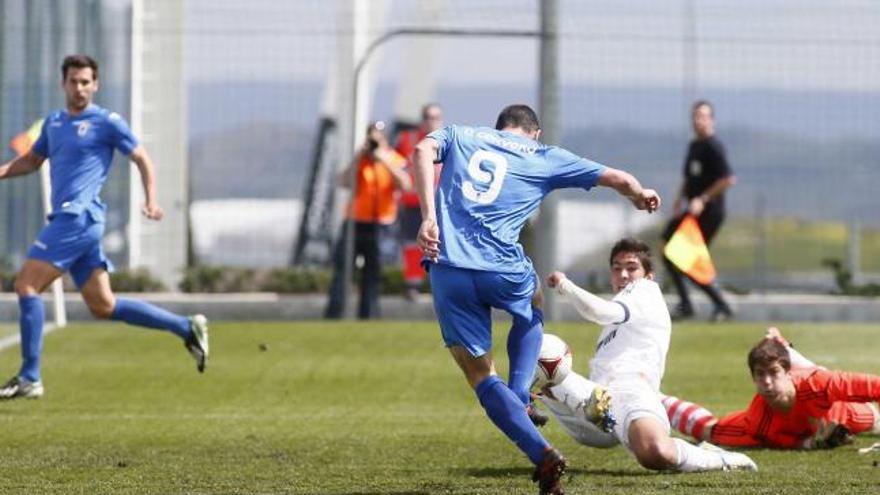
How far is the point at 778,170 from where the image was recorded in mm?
21641

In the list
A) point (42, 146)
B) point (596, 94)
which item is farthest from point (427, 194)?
point (596, 94)

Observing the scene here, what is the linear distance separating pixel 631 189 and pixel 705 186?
896cm

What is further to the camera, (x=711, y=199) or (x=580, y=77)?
(x=580, y=77)

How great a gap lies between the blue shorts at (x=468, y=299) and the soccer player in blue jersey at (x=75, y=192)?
400cm

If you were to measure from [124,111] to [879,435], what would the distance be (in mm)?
12444

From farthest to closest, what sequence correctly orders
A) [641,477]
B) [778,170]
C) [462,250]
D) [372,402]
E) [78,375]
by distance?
[778,170]
[78,375]
[372,402]
[641,477]
[462,250]

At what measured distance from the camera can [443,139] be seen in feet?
28.5

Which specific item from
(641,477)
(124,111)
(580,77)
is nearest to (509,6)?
(580,77)

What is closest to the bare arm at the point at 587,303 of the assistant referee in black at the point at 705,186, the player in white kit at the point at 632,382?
the player in white kit at the point at 632,382

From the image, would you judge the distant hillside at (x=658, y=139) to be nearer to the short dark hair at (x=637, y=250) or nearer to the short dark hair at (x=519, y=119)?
the short dark hair at (x=637, y=250)

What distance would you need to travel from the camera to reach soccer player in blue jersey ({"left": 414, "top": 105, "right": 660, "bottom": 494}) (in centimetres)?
852

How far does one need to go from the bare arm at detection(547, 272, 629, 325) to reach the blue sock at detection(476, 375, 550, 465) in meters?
0.56

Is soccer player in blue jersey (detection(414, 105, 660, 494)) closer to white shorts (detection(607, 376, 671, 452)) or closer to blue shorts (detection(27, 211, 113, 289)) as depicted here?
white shorts (detection(607, 376, 671, 452))

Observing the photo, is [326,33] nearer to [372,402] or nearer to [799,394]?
[372,402]
